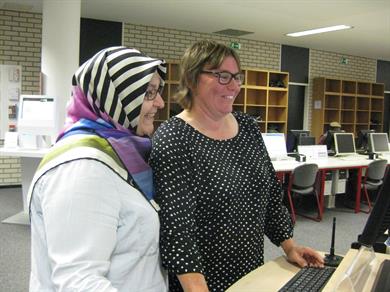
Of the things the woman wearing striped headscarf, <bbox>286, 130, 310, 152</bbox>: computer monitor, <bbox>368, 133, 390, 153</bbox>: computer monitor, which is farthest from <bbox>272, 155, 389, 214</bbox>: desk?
the woman wearing striped headscarf

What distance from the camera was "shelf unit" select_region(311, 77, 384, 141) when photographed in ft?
33.0

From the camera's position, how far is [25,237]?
441 cm

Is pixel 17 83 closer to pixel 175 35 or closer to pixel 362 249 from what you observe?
pixel 175 35

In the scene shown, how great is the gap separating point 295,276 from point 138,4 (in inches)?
219

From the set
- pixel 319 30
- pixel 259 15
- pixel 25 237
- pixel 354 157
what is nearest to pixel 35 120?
pixel 25 237

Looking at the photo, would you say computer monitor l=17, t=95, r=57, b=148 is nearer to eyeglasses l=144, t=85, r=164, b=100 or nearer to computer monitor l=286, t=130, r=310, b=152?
computer monitor l=286, t=130, r=310, b=152

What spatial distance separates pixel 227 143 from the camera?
4.97ft

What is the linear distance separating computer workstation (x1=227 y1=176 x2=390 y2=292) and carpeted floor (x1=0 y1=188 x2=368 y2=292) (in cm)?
243

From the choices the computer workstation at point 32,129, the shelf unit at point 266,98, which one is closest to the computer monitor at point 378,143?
the shelf unit at point 266,98

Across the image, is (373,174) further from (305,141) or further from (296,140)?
(296,140)

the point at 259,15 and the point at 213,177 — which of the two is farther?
the point at 259,15

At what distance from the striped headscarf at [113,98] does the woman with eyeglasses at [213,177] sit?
0.21 meters

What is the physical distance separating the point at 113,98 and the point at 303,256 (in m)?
0.94

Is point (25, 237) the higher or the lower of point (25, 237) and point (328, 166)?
the lower
